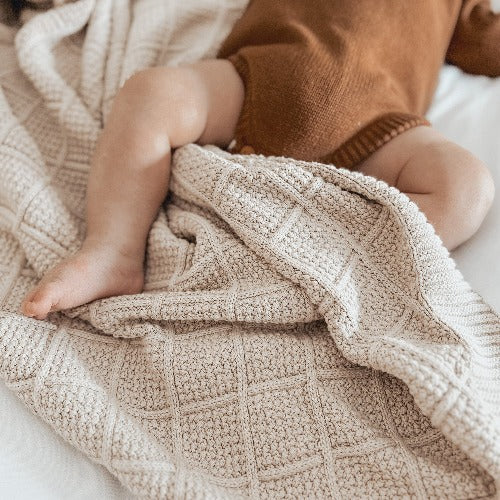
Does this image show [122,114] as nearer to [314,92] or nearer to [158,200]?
[158,200]

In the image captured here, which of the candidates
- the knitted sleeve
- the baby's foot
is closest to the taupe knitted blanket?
the baby's foot

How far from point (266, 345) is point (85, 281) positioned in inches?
10.2

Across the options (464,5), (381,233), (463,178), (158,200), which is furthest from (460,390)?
(464,5)

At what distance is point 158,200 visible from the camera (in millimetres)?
877

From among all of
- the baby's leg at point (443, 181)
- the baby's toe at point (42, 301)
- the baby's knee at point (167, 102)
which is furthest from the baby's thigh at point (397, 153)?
the baby's toe at point (42, 301)

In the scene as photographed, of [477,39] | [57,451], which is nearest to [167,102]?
[57,451]

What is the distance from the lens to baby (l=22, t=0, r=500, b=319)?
0.83 meters

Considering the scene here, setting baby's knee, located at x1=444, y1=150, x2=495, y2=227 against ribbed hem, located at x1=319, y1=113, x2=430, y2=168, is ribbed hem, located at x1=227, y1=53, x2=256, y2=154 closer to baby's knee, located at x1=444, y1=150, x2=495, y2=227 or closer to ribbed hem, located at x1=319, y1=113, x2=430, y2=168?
ribbed hem, located at x1=319, y1=113, x2=430, y2=168

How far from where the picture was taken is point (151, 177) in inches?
33.8

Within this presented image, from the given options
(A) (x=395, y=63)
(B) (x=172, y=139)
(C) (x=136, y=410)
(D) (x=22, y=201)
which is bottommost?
(C) (x=136, y=410)

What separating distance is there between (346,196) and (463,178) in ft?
0.63

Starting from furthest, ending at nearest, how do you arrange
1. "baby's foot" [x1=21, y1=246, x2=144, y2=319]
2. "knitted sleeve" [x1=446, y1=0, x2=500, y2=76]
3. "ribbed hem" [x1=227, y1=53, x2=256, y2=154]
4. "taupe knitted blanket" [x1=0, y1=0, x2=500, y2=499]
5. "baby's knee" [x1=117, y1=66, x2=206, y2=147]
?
1. "knitted sleeve" [x1=446, y1=0, x2=500, y2=76]
2. "ribbed hem" [x1=227, y1=53, x2=256, y2=154]
3. "baby's knee" [x1=117, y1=66, x2=206, y2=147]
4. "baby's foot" [x1=21, y1=246, x2=144, y2=319]
5. "taupe knitted blanket" [x1=0, y1=0, x2=500, y2=499]

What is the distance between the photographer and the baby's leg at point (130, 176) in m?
0.79

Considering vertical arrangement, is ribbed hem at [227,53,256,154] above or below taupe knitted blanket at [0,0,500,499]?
above
